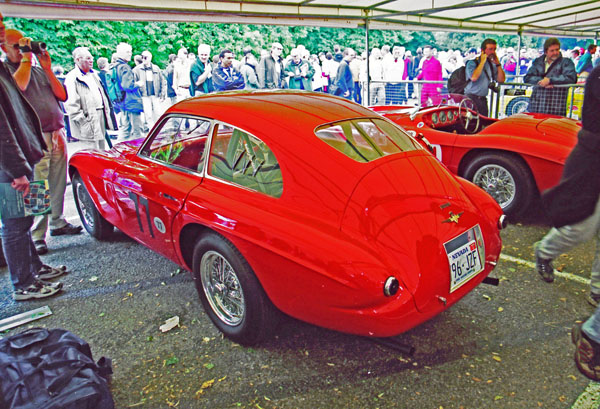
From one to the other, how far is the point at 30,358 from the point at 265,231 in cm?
138

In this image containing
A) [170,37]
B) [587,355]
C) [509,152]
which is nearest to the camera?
[587,355]

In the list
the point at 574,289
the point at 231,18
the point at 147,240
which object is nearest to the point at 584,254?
the point at 574,289

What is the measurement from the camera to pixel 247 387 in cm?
242

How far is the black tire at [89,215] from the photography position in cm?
438

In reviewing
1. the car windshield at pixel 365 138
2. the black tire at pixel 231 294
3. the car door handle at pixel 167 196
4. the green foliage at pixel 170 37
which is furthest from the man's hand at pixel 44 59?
the green foliage at pixel 170 37

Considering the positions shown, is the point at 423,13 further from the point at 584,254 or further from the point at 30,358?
the point at 30,358

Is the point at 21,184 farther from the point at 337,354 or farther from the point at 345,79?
the point at 345,79

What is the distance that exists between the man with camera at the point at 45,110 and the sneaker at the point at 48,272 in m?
0.64

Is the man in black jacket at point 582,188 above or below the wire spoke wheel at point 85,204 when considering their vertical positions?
above

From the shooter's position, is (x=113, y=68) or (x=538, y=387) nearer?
(x=538, y=387)

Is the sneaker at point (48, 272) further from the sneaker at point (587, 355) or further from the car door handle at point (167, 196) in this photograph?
the sneaker at point (587, 355)

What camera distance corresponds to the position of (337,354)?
266 centimetres

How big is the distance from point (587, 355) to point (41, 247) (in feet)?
15.1

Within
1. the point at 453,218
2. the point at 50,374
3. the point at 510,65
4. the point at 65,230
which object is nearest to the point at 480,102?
the point at 453,218
